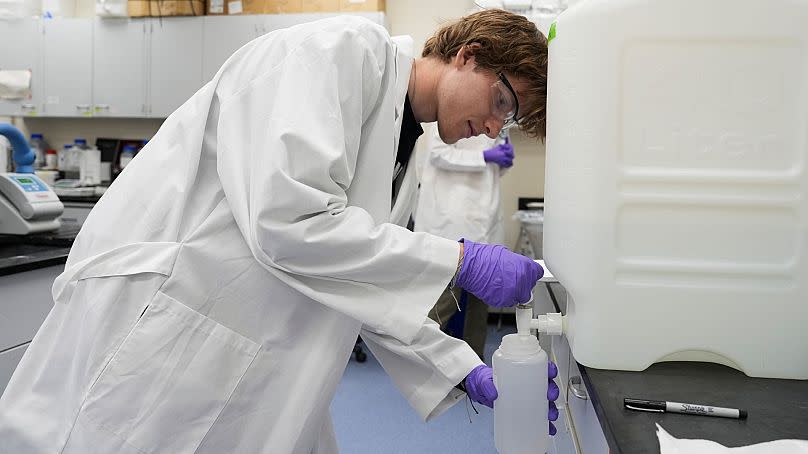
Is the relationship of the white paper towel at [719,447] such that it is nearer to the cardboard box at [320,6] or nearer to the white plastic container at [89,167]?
the cardboard box at [320,6]

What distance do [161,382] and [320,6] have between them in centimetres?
326

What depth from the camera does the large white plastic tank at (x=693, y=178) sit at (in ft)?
2.37

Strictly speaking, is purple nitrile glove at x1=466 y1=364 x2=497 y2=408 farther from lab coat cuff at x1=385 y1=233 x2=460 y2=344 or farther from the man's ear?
the man's ear

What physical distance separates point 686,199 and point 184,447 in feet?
2.50

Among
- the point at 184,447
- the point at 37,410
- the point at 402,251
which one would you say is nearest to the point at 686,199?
the point at 402,251

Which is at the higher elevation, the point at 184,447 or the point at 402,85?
the point at 402,85

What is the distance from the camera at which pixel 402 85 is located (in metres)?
1.03

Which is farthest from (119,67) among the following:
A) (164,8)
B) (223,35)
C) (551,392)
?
(551,392)

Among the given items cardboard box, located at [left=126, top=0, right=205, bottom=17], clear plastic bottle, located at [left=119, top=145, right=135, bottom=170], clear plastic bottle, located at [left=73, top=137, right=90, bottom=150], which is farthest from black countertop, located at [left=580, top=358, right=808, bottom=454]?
clear plastic bottle, located at [left=73, top=137, right=90, bottom=150]

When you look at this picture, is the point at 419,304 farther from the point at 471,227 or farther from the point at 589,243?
the point at 471,227

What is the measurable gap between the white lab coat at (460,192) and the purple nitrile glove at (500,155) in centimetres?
3

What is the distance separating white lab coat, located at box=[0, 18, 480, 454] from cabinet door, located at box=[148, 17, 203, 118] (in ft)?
10.4

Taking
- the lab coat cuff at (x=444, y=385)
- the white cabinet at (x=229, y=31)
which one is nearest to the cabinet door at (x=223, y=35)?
the white cabinet at (x=229, y=31)

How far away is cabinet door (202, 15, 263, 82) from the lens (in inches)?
149
